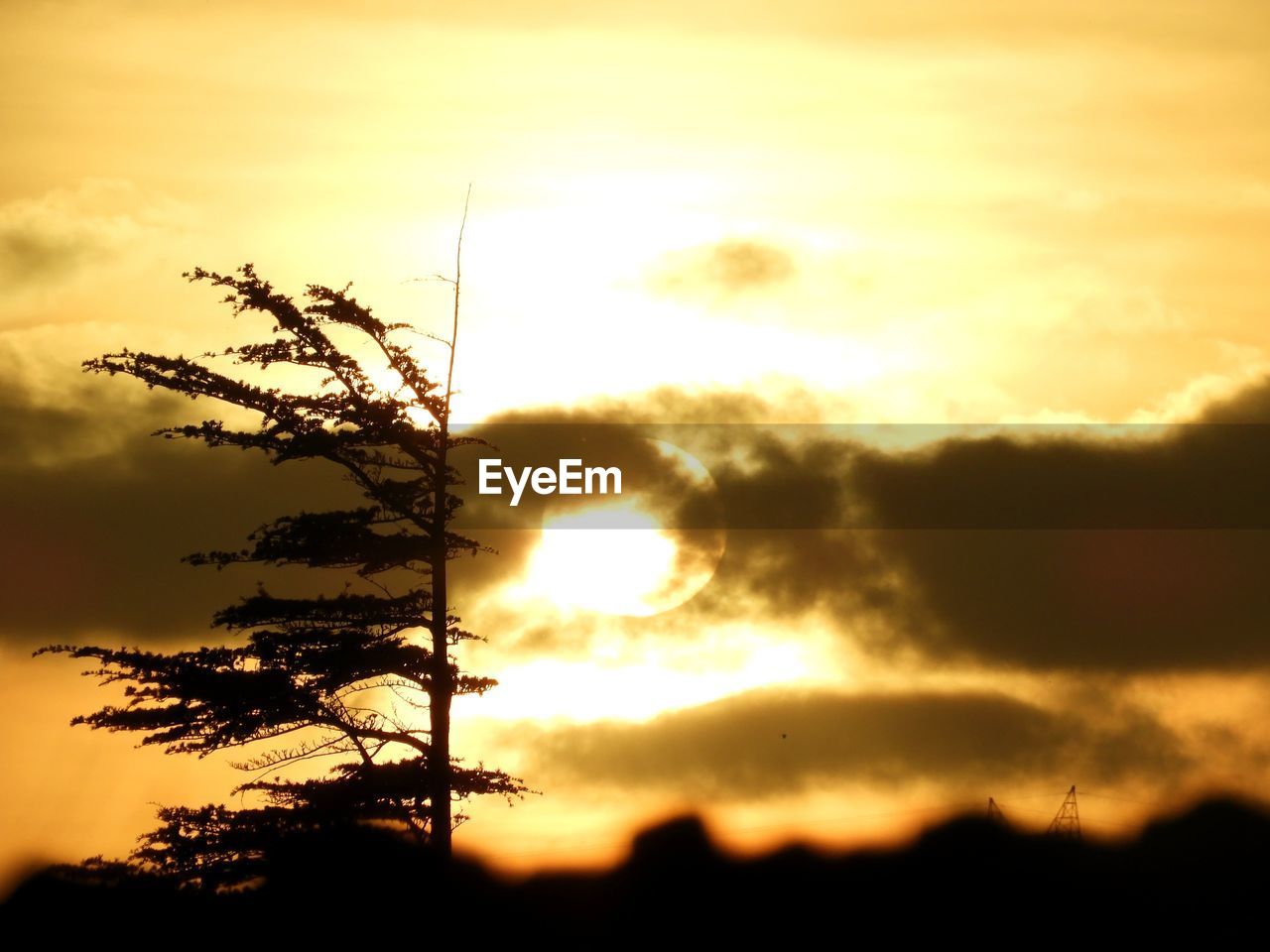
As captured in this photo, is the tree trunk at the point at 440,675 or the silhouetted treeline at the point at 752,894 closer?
the silhouetted treeline at the point at 752,894

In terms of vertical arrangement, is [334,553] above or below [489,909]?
above

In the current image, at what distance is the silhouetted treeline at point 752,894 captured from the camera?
80.6ft

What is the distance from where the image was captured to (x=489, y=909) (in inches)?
1086

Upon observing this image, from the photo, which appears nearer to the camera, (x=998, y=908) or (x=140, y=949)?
(x=140, y=949)

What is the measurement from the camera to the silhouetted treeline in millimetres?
24578

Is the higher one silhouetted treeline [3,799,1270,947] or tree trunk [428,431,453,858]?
tree trunk [428,431,453,858]

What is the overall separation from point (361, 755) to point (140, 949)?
1022 cm

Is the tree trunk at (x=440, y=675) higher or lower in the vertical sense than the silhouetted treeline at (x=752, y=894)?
higher

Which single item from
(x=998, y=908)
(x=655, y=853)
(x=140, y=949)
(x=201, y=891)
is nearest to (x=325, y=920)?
(x=140, y=949)

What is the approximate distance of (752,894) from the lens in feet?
137

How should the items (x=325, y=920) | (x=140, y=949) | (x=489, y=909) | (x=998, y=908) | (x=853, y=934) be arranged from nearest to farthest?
(x=140, y=949)
(x=325, y=920)
(x=489, y=909)
(x=853, y=934)
(x=998, y=908)

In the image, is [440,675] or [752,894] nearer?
[440,675]

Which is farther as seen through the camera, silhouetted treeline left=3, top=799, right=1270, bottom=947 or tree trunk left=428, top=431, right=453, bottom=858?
tree trunk left=428, top=431, right=453, bottom=858

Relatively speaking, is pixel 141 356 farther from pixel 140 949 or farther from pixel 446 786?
pixel 140 949
